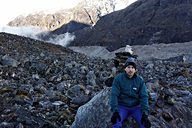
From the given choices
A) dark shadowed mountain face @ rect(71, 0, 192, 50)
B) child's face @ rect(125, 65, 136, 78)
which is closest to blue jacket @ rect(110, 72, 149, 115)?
child's face @ rect(125, 65, 136, 78)

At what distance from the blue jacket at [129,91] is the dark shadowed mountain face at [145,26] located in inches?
5014

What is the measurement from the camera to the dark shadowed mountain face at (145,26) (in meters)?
149

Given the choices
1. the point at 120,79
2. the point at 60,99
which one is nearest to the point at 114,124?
the point at 120,79

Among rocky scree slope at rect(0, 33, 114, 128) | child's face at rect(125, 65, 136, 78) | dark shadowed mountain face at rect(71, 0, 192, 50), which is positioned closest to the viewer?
child's face at rect(125, 65, 136, 78)

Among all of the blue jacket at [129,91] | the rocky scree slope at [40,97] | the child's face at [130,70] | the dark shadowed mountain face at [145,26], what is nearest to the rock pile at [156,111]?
the blue jacket at [129,91]

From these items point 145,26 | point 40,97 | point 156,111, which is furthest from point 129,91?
point 145,26

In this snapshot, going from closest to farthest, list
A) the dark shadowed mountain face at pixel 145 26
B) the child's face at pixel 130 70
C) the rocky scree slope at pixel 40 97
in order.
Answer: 1. the child's face at pixel 130 70
2. the rocky scree slope at pixel 40 97
3. the dark shadowed mountain face at pixel 145 26

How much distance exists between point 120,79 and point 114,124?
3.84ft

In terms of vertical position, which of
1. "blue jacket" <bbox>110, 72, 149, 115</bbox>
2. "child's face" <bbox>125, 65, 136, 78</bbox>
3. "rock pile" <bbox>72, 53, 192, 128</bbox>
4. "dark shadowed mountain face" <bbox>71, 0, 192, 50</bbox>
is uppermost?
"dark shadowed mountain face" <bbox>71, 0, 192, 50</bbox>

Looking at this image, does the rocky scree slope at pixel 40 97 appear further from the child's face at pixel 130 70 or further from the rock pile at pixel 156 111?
the child's face at pixel 130 70

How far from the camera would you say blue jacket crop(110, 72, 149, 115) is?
1255cm

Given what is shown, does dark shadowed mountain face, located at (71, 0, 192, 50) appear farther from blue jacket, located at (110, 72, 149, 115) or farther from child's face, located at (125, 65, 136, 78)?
child's face, located at (125, 65, 136, 78)

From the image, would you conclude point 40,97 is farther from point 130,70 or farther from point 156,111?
point 130,70

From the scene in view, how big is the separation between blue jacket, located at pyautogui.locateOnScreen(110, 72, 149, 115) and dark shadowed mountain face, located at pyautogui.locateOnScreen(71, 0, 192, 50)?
418 feet
